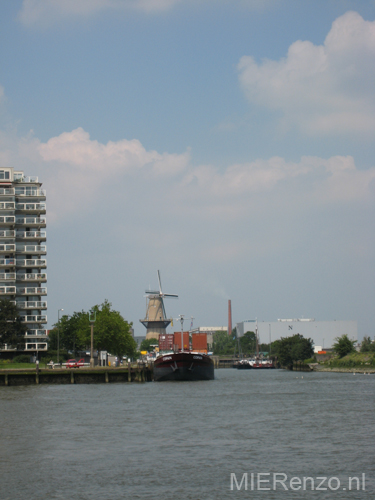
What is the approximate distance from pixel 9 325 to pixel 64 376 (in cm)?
3149

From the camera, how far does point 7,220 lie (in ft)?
411

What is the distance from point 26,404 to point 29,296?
71756 mm

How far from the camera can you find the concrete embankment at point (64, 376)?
84062 mm

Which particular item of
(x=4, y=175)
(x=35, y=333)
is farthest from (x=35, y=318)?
(x=4, y=175)

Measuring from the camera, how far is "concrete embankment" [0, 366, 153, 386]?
3310 inches

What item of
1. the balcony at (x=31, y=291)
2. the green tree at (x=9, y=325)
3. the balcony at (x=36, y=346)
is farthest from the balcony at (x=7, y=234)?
the balcony at (x=36, y=346)

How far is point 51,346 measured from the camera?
145m

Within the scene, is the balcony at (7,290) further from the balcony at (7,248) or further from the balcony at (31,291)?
the balcony at (7,248)

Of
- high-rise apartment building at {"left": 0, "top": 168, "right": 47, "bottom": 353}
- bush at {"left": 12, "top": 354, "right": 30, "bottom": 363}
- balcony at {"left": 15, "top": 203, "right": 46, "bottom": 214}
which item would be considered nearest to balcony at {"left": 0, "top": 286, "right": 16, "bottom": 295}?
high-rise apartment building at {"left": 0, "top": 168, "right": 47, "bottom": 353}

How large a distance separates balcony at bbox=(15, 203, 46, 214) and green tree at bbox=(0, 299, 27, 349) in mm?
20595

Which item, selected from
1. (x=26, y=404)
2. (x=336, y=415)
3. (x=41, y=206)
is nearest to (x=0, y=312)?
(x=41, y=206)

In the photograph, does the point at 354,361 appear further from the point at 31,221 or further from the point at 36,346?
the point at 31,221

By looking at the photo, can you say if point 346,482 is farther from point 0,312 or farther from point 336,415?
point 0,312

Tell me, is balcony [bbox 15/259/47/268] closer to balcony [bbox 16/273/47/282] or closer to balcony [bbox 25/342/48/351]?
balcony [bbox 16/273/47/282]
